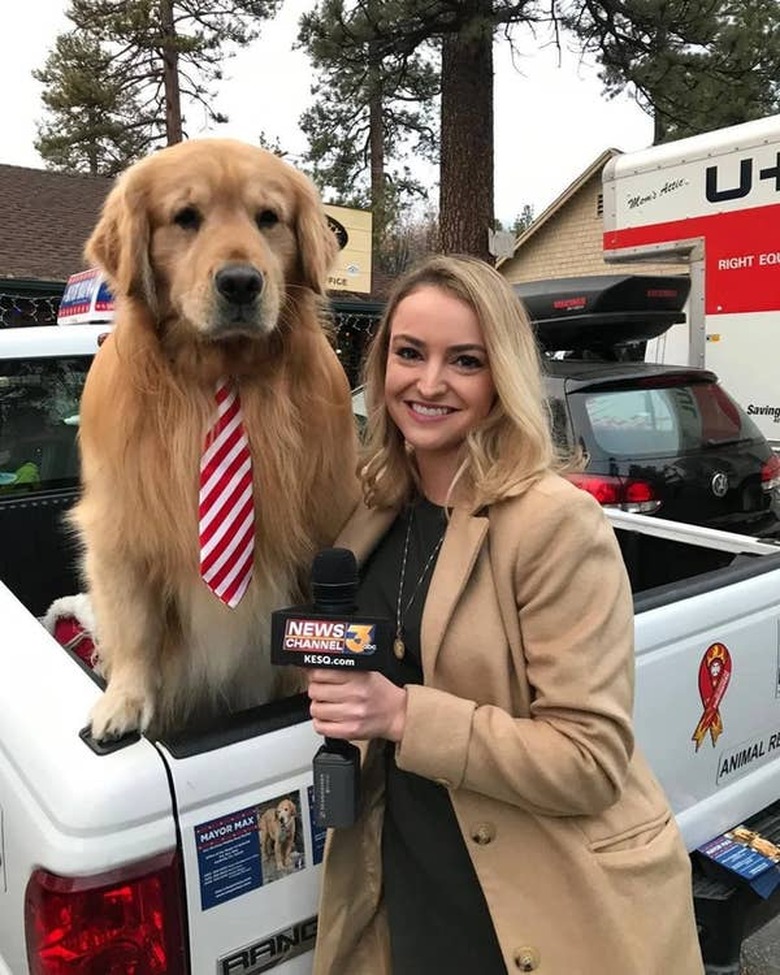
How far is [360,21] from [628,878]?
12.4 m

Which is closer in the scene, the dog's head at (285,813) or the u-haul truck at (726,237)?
the dog's head at (285,813)

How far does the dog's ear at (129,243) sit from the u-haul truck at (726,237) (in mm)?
6443

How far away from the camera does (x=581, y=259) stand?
25984 mm

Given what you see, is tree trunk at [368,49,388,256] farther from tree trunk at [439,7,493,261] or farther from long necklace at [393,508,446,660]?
long necklace at [393,508,446,660]

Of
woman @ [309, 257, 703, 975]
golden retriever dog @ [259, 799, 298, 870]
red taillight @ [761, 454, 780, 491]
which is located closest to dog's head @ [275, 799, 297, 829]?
golden retriever dog @ [259, 799, 298, 870]

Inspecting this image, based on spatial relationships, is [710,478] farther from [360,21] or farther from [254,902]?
[360,21]

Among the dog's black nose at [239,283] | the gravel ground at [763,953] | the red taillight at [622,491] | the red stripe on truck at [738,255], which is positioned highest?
the red stripe on truck at [738,255]

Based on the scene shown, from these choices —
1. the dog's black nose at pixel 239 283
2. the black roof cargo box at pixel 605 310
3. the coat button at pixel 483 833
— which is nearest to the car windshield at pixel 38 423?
the dog's black nose at pixel 239 283

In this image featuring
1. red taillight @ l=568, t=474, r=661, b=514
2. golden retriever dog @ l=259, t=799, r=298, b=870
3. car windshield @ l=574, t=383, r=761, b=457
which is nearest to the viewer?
golden retriever dog @ l=259, t=799, r=298, b=870

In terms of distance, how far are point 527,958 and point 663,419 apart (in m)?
5.24

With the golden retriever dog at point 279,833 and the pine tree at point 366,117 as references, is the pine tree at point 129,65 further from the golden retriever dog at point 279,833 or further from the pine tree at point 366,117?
the golden retriever dog at point 279,833

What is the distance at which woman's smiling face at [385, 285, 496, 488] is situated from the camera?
1.70 meters

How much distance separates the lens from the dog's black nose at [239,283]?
2109mm

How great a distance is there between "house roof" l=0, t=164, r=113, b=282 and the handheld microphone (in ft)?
49.5
